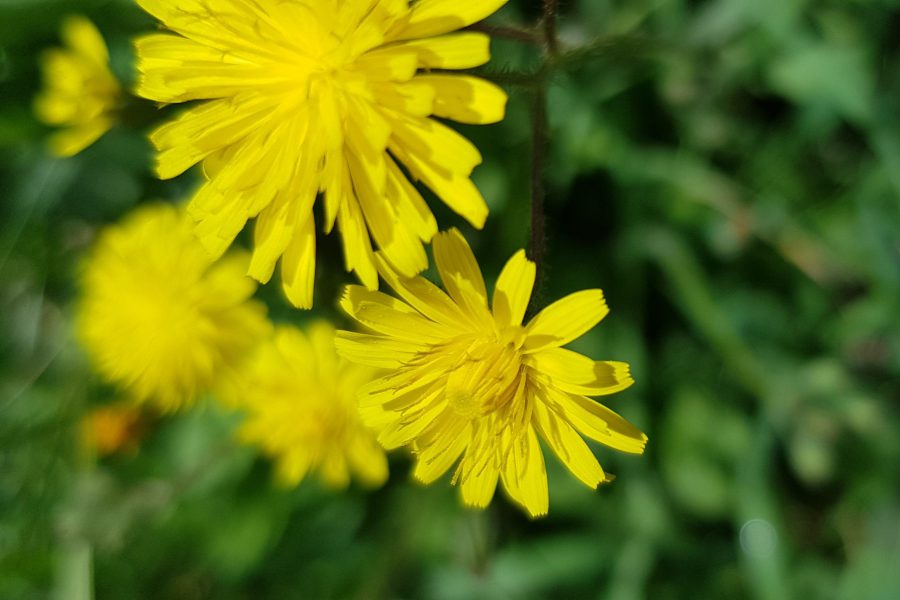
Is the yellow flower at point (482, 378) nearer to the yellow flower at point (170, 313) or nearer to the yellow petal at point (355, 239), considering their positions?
the yellow petal at point (355, 239)

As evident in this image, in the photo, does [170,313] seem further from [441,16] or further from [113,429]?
[441,16]

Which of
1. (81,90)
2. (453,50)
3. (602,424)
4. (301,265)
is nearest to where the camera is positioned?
(453,50)

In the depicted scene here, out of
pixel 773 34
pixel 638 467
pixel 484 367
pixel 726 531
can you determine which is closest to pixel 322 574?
pixel 638 467

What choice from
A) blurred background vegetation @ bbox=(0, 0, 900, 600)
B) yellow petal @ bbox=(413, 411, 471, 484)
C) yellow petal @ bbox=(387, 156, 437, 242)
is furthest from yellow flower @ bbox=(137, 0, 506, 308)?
blurred background vegetation @ bbox=(0, 0, 900, 600)

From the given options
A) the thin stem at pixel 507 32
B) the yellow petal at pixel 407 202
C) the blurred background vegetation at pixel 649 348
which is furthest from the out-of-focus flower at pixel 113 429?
the thin stem at pixel 507 32

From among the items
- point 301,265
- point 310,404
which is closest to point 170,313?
point 310,404

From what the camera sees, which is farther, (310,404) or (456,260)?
(310,404)

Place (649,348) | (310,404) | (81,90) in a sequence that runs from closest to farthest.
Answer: (81,90) → (310,404) → (649,348)

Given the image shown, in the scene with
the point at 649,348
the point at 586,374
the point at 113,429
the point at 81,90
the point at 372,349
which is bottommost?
the point at 113,429

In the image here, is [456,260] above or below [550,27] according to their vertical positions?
below
